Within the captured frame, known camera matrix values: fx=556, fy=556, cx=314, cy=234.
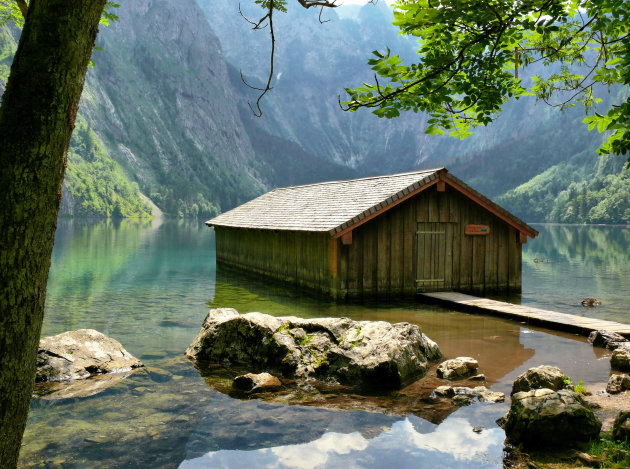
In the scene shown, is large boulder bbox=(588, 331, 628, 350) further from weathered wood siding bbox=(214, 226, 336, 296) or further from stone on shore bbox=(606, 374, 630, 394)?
weathered wood siding bbox=(214, 226, 336, 296)

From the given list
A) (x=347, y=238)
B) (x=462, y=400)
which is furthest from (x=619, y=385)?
(x=347, y=238)

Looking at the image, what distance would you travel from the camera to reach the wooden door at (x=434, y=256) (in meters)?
16.9

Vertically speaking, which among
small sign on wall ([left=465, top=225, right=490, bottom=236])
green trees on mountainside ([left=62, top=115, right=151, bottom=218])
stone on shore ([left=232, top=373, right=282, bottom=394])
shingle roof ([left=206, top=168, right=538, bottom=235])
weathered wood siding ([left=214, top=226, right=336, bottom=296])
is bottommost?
stone on shore ([left=232, top=373, right=282, bottom=394])

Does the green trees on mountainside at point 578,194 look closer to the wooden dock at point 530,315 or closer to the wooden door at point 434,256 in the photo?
the wooden door at point 434,256

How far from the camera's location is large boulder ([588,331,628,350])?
1044cm

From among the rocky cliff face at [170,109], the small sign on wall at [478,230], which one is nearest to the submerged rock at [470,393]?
the small sign on wall at [478,230]

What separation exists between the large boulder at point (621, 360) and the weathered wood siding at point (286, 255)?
8.16 metres

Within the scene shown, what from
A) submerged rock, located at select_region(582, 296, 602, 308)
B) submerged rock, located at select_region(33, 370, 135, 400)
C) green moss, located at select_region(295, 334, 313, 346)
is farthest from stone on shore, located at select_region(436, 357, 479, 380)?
submerged rock, located at select_region(582, 296, 602, 308)

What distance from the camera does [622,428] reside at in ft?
18.1

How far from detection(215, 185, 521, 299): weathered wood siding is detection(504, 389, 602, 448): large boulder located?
32.9 ft

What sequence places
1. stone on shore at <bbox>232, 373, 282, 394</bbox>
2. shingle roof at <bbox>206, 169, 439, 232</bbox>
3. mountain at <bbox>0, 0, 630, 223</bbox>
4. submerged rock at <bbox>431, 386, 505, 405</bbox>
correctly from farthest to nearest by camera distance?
mountain at <bbox>0, 0, 630, 223</bbox> < shingle roof at <bbox>206, 169, 439, 232</bbox> < stone on shore at <bbox>232, 373, 282, 394</bbox> < submerged rock at <bbox>431, 386, 505, 405</bbox>

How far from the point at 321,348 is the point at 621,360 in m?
4.82

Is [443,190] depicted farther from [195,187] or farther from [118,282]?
[195,187]

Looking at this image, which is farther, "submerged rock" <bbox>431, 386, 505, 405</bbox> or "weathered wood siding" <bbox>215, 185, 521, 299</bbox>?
"weathered wood siding" <bbox>215, 185, 521, 299</bbox>
